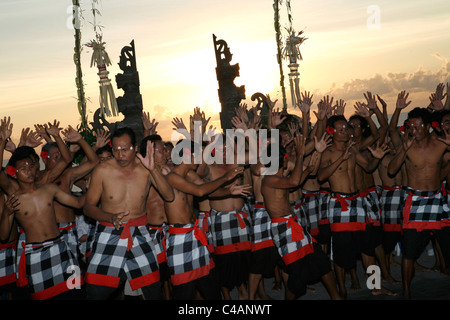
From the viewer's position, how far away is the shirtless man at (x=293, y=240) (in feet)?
17.6

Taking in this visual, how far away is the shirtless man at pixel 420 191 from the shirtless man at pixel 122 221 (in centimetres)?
299

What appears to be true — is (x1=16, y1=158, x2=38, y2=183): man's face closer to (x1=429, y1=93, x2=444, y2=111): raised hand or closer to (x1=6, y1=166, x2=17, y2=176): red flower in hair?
(x1=6, y1=166, x2=17, y2=176): red flower in hair

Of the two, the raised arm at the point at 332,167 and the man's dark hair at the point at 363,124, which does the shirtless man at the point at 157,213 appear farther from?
the man's dark hair at the point at 363,124

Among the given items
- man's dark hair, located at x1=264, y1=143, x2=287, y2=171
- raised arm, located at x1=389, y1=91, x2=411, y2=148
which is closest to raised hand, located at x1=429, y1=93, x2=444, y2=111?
raised arm, located at x1=389, y1=91, x2=411, y2=148

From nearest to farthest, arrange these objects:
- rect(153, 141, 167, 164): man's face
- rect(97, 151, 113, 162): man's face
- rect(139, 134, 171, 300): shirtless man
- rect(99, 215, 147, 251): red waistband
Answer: rect(99, 215, 147, 251): red waistband, rect(153, 141, 167, 164): man's face, rect(139, 134, 171, 300): shirtless man, rect(97, 151, 113, 162): man's face

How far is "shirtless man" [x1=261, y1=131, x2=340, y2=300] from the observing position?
5.36 meters

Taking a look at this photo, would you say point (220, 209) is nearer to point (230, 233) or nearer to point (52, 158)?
point (230, 233)

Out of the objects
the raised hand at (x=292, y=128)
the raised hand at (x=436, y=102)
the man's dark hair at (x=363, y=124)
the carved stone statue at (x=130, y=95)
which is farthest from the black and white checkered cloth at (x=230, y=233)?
the carved stone statue at (x=130, y=95)

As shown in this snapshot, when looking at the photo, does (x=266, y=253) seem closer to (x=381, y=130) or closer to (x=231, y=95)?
(x=381, y=130)

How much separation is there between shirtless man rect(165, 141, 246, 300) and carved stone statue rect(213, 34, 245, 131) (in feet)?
29.4

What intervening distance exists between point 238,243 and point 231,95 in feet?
28.0

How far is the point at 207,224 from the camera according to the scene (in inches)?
253

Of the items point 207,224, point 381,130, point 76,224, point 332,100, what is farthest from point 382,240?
point 76,224

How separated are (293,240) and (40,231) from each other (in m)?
2.75
